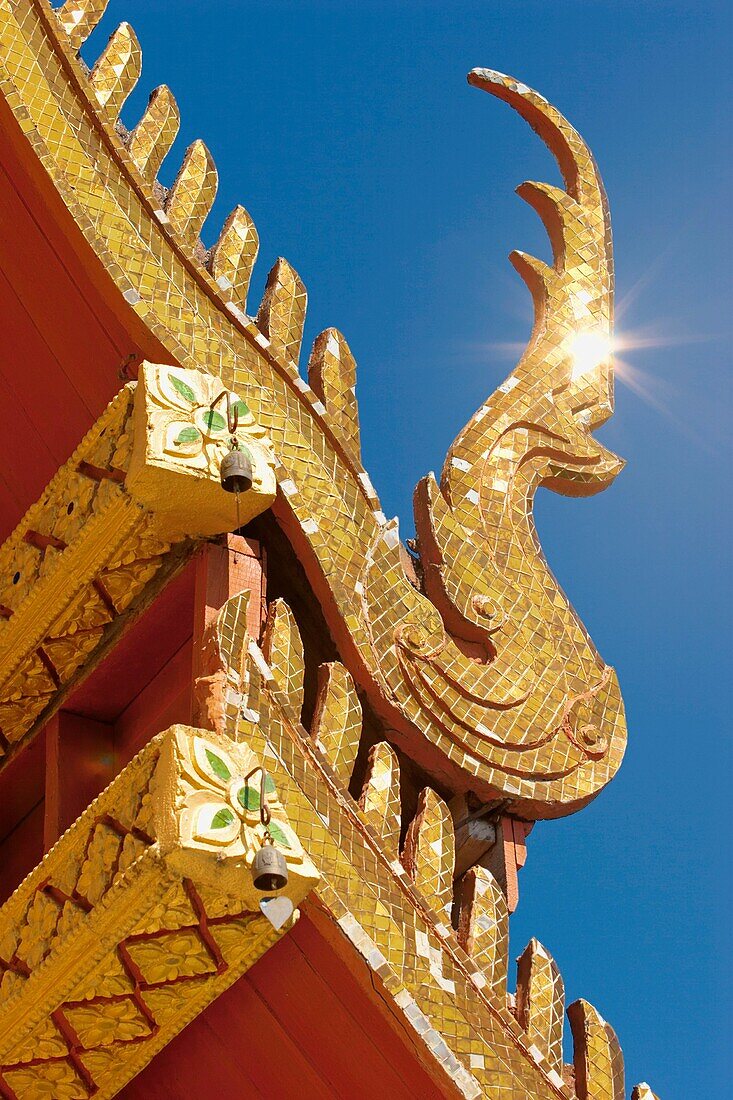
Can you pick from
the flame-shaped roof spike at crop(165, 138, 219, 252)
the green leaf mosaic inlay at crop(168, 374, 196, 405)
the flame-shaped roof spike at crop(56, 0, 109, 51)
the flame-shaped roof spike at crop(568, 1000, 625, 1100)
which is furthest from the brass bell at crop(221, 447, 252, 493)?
the flame-shaped roof spike at crop(56, 0, 109, 51)

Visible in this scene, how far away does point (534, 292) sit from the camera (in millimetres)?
6605

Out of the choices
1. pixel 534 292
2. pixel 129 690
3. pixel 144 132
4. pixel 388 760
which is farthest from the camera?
pixel 534 292

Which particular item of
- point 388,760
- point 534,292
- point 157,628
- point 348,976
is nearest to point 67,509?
point 157,628

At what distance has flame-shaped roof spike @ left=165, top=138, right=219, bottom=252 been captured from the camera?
19.2 ft

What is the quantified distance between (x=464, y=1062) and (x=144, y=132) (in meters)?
2.87

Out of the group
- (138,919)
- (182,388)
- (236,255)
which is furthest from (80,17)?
(138,919)

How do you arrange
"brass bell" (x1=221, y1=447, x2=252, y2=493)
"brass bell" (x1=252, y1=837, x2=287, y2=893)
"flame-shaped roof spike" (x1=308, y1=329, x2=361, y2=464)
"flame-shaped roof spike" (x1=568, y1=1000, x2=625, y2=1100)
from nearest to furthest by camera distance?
"brass bell" (x1=252, y1=837, x2=287, y2=893) → "brass bell" (x1=221, y1=447, x2=252, y2=493) → "flame-shaped roof spike" (x1=568, y1=1000, x2=625, y2=1100) → "flame-shaped roof spike" (x1=308, y1=329, x2=361, y2=464)

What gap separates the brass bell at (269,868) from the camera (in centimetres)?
430

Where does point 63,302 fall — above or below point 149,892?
above

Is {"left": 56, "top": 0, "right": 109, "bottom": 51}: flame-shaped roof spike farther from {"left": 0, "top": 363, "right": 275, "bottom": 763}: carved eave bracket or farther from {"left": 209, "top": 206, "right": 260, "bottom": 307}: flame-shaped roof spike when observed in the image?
{"left": 0, "top": 363, "right": 275, "bottom": 763}: carved eave bracket

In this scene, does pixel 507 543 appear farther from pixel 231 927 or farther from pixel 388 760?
pixel 231 927

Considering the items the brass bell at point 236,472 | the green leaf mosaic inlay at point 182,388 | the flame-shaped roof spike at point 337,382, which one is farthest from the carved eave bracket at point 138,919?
the flame-shaped roof spike at point 337,382

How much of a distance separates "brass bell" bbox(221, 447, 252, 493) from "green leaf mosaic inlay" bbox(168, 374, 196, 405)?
23 centimetres

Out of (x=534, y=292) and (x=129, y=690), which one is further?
(x=534, y=292)
